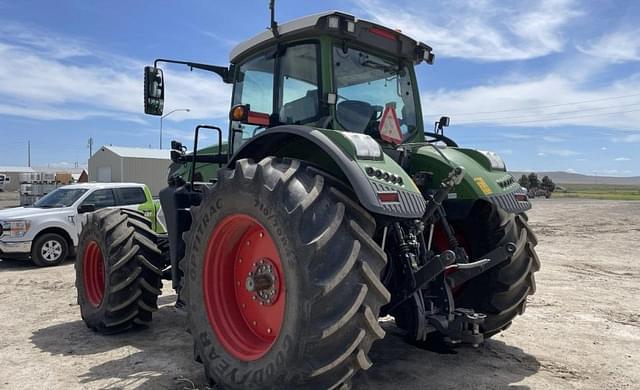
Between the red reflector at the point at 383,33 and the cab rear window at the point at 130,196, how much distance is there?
360 inches

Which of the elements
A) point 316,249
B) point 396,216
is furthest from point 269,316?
point 396,216

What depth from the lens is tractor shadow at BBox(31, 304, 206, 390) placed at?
3723 mm

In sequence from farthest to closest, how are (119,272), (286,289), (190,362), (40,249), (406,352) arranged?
1. (40,249)
2. (119,272)
3. (406,352)
4. (190,362)
5. (286,289)

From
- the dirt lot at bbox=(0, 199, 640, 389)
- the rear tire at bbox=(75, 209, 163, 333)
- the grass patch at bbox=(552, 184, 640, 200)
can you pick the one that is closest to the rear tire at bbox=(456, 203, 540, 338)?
the dirt lot at bbox=(0, 199, 640, 389)

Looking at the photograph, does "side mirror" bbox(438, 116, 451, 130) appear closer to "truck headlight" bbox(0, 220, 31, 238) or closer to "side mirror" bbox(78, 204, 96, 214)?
"side mirror" bbox(78, 204, 96, 214)

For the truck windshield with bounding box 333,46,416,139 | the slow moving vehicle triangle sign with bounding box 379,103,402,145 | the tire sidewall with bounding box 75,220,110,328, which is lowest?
the tire sidewall with bounding box 75,220,110,328

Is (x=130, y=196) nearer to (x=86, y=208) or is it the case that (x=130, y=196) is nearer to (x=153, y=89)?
(x=86, y=208)

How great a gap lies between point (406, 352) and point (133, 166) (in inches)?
1120

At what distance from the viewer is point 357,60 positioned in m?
4.15

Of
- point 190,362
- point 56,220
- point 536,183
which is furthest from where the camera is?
point 536,183

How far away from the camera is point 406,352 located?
173 inches

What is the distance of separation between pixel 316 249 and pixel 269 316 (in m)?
0.98

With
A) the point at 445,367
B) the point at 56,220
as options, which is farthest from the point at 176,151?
the point at 56,220

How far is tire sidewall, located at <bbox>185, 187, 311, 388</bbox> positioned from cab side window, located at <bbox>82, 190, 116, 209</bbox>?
8.79 m
